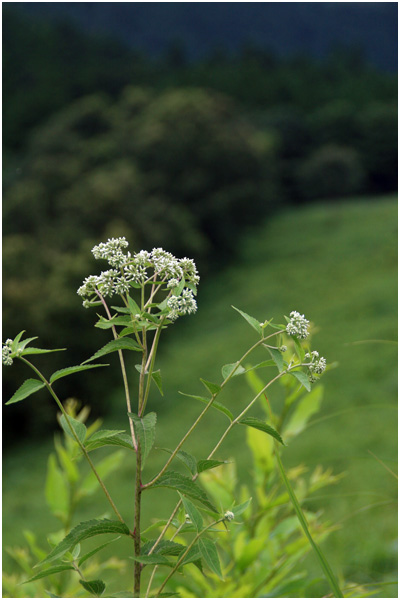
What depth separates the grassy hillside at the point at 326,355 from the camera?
3909 mm

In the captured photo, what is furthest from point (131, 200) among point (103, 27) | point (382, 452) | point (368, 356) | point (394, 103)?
point (103, 27)

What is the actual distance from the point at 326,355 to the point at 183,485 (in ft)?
20.2

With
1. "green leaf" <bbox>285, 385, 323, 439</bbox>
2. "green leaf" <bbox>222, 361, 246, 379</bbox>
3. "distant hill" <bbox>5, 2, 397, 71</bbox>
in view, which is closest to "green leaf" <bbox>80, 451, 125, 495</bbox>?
"green leaf" <bbox>285, 385, 323, 439</bbox>

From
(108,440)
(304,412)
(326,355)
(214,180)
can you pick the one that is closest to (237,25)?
(214,180)

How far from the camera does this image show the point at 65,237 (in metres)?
7.89

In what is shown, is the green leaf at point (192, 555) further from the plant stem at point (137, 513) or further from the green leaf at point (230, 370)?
the green leaf at point (230, 370)

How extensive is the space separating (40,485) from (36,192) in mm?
4976

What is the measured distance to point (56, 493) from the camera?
104 cm

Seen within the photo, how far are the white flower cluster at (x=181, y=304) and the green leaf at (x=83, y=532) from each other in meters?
0.20

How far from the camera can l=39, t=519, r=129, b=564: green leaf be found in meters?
0.48

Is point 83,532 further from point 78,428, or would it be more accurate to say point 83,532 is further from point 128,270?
point 128,270

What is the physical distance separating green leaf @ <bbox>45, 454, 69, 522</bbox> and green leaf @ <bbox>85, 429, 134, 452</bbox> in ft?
1.88

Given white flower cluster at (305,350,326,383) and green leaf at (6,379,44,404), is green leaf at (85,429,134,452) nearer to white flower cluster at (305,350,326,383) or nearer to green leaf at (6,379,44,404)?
green leaf at (6,379,44,404)

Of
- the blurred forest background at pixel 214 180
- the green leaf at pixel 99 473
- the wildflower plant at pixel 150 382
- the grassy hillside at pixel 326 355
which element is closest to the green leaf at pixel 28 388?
the wildflower plant at pixel 150 382
